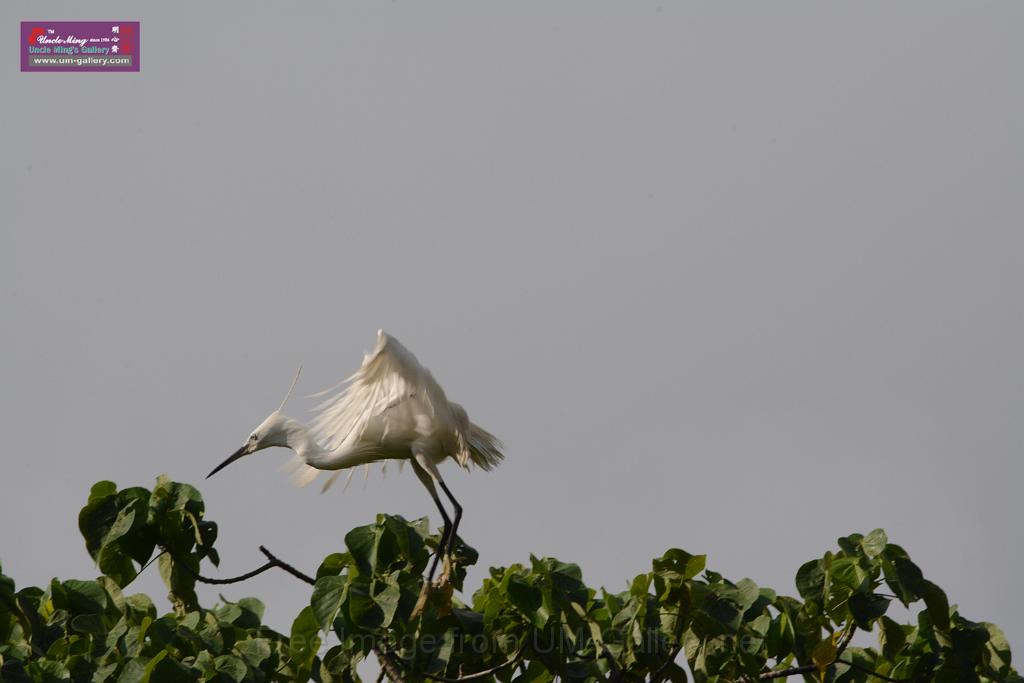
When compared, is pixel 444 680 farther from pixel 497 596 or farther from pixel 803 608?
pixel 803 608

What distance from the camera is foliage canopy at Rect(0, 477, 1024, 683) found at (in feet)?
19.7

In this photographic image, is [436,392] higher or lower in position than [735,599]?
higher

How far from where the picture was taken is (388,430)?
8.77m

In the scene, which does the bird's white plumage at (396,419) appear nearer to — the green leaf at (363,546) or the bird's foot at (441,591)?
the bird's foot at (441,591)

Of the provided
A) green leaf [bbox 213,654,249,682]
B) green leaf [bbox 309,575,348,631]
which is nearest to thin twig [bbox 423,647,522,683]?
green leaf [bbox 309,575,348,631]

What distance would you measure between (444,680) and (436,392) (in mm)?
2680

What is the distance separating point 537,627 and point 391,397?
2.60m

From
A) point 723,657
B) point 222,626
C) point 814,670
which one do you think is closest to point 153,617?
point 222,626

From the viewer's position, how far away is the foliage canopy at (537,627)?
6.00 m

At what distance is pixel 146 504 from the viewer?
22.5ft

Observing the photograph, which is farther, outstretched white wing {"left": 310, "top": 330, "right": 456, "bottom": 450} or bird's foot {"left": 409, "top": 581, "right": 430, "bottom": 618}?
outstretched white wing {"left": 310, "top": 330, "right": 456, "bottom": 450}

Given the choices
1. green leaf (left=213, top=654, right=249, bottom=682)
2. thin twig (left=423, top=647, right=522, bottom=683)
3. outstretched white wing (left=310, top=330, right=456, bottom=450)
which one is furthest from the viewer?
outstretched white wing (left=310, top=330, right=456, bottom=450)

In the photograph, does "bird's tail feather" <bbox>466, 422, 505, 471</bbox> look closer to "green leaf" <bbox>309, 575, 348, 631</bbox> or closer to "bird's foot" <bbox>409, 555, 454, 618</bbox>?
"bird's foot" <bbox>409, 555, 454, 618</bbox>

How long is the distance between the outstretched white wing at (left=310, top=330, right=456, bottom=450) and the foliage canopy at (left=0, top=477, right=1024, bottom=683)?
1924mm
